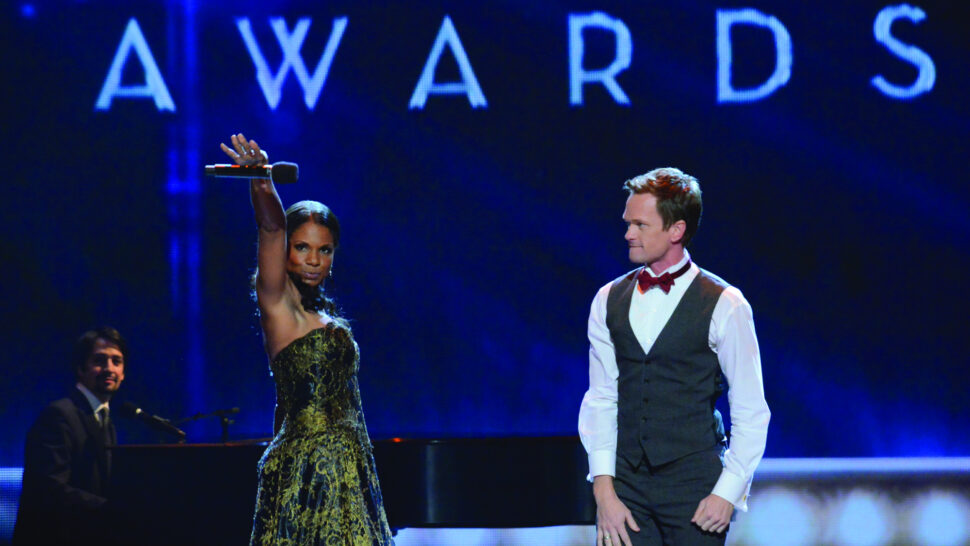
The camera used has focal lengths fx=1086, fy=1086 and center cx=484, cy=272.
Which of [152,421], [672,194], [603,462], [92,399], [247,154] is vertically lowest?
[603,462]

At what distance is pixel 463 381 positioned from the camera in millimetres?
6230

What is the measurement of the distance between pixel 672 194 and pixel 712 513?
2.15 feet

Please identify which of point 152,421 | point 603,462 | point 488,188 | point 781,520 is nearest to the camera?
point 603,462

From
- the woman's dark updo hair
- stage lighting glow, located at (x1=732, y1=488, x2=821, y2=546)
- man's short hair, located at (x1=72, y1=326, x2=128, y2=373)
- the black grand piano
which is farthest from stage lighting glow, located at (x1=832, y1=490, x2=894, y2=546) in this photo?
the woman's dark updo hair

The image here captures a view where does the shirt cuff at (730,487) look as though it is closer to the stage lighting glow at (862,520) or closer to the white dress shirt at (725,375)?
the white dress shirt at (725,375)

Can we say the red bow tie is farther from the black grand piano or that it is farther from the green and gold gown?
the black grand piano

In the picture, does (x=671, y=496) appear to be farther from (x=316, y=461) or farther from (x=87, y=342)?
(x=87, y=342)

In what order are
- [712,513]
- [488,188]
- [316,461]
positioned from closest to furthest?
[712,513] → [316,461] → [488,188]

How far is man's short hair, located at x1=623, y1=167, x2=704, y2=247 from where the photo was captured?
7.47 feet

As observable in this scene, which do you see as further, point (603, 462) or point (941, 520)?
point (941, 520)

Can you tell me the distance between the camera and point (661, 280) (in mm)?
2305

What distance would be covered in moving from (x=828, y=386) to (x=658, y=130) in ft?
5.68

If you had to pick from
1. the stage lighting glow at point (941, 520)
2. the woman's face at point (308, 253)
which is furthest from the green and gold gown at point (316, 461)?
the stage lighting glow at point (941, 520)

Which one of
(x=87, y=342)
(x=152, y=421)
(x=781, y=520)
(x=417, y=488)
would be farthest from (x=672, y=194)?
(x=781, y=520)
